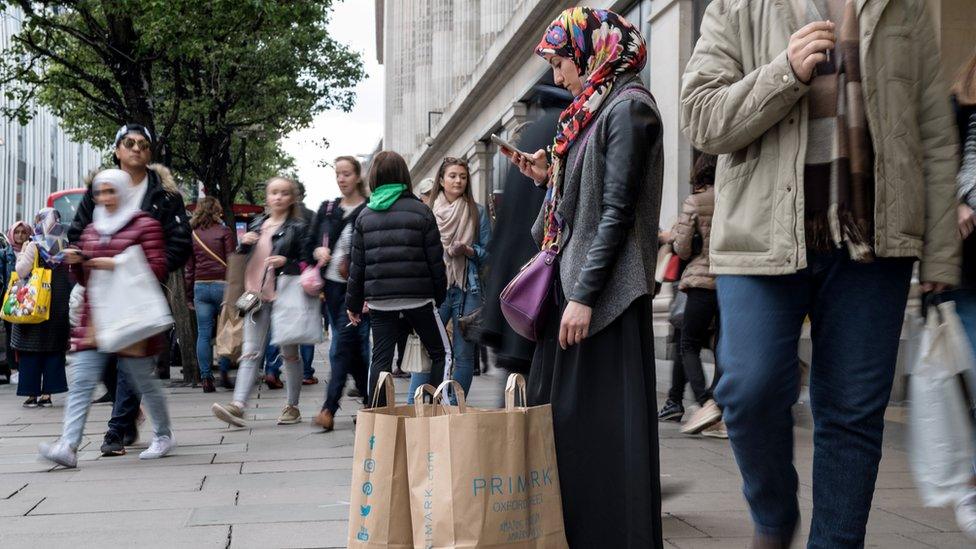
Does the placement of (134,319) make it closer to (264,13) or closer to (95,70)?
(264,13)

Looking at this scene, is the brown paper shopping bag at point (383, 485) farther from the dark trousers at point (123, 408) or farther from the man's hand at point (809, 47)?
the dark trousers at point (123, 408)

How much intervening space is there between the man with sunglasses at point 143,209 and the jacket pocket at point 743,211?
14.0 feet

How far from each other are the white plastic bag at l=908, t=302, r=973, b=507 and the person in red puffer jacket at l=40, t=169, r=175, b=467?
4.37 meters

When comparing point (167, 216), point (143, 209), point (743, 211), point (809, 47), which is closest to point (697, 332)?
point (167, 216)

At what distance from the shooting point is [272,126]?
32.8m

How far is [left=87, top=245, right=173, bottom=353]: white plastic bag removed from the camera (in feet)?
20.5

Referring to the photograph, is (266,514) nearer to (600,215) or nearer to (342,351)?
(600,215)

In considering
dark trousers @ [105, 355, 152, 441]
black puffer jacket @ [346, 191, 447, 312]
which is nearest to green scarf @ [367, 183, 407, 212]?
black puffer jacket @ [346, 191, 447, 312]

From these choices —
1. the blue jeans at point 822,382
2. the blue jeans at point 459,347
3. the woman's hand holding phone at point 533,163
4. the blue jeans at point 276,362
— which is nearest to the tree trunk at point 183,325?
the blue jeans at point 276,362

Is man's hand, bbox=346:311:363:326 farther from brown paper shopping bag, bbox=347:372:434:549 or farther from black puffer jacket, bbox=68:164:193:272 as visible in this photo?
brown paper shopping bag, bbox=347:372:434:549

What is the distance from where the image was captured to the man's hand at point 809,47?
2.98 m

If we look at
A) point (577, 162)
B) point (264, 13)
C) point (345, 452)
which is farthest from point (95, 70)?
point (577, 162)

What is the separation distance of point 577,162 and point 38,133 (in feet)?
227

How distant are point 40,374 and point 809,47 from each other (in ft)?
31.6
